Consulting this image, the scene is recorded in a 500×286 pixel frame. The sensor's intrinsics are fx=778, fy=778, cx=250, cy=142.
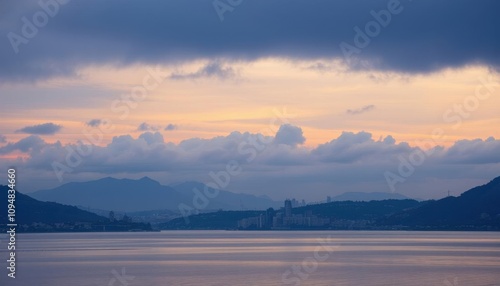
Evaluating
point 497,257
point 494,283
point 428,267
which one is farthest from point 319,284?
point 497,257

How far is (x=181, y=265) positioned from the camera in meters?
98.3

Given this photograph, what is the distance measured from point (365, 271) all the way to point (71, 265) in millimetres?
38979

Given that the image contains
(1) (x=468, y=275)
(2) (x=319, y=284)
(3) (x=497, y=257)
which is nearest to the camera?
(2) (x=319, y=284)

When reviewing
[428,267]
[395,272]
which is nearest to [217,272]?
[395,272]

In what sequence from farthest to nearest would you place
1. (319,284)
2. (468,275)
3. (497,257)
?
(497,257)
(468,275)
(319,284)

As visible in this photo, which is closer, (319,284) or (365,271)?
(319,284)

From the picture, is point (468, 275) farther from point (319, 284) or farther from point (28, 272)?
point (28, 272)

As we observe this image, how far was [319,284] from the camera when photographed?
71.6m

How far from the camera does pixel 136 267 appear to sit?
95.7 m

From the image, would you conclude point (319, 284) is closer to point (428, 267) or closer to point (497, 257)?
point (428, 267)

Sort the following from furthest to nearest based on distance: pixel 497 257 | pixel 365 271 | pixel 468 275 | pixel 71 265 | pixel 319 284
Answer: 1. pixel 497 257
2. pixel 71 265
3. pixel 365 271
4. pixel 468 275
5. pixel 319 284

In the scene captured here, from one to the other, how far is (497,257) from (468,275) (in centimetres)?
3606

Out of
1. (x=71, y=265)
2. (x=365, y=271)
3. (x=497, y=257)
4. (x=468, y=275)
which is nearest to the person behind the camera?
(x=468, y=275)

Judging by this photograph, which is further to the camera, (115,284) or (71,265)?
(71,265)
